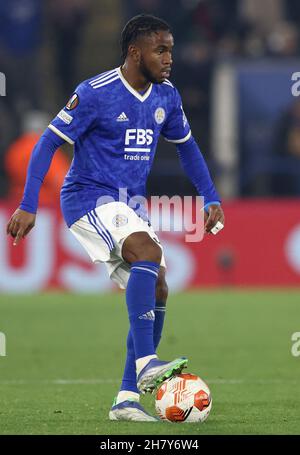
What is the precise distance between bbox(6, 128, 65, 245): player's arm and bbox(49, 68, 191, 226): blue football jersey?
0.07m

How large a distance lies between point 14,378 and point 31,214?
2583 mm

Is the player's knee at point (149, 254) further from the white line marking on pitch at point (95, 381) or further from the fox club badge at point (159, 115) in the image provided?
the white line marking on pitch at point (95, 381)

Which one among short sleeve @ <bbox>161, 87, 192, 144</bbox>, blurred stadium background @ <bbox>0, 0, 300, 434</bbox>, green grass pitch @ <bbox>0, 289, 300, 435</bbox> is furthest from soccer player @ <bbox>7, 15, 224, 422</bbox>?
blurred stadium background @ <bbox>0, 0, 300, 434</bbox>

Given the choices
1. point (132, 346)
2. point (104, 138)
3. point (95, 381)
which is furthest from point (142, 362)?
point (95, 381)

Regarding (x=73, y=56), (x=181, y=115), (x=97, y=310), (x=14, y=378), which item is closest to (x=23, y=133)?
(x=73, y=56)

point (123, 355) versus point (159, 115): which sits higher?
point (159, 115)

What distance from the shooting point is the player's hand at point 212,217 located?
7.16 meters

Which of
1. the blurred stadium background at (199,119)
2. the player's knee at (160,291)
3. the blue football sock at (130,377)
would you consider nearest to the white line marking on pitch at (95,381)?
the blue football sock at (130,377)

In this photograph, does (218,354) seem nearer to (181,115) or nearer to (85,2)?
(181,115)

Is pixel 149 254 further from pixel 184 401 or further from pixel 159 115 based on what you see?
pixel 159 115

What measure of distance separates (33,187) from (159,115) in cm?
84

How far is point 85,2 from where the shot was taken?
18.7 meters

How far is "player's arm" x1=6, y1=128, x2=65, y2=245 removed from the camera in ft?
21.5

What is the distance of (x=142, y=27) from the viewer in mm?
6891
